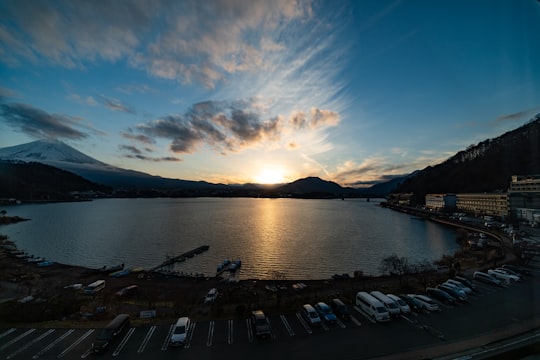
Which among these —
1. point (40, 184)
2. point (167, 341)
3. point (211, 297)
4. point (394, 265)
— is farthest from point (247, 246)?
point (40, 184)

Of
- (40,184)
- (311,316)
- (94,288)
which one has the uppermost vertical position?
(40,184)

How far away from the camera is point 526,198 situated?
1029 inches

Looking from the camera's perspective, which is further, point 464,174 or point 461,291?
point 464,174

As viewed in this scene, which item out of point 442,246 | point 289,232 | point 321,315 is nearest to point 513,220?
point 442,246

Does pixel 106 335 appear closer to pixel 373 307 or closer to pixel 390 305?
pixel 373 307

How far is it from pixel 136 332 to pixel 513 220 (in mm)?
31080

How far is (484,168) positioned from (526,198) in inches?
959

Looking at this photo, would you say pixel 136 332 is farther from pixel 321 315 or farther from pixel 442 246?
pixel 442 246

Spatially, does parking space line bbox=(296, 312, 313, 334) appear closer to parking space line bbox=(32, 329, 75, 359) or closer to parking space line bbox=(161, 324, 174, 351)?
parking space line bbox=(161, 324, 174, 351)

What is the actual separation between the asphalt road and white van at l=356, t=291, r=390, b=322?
163 millimetres

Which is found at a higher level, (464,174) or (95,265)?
(464,174)

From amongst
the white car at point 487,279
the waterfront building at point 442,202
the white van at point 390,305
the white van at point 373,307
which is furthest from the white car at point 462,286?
the waterfront building at point 442,202

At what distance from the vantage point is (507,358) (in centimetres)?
402

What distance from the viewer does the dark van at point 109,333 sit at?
15.9 ft
